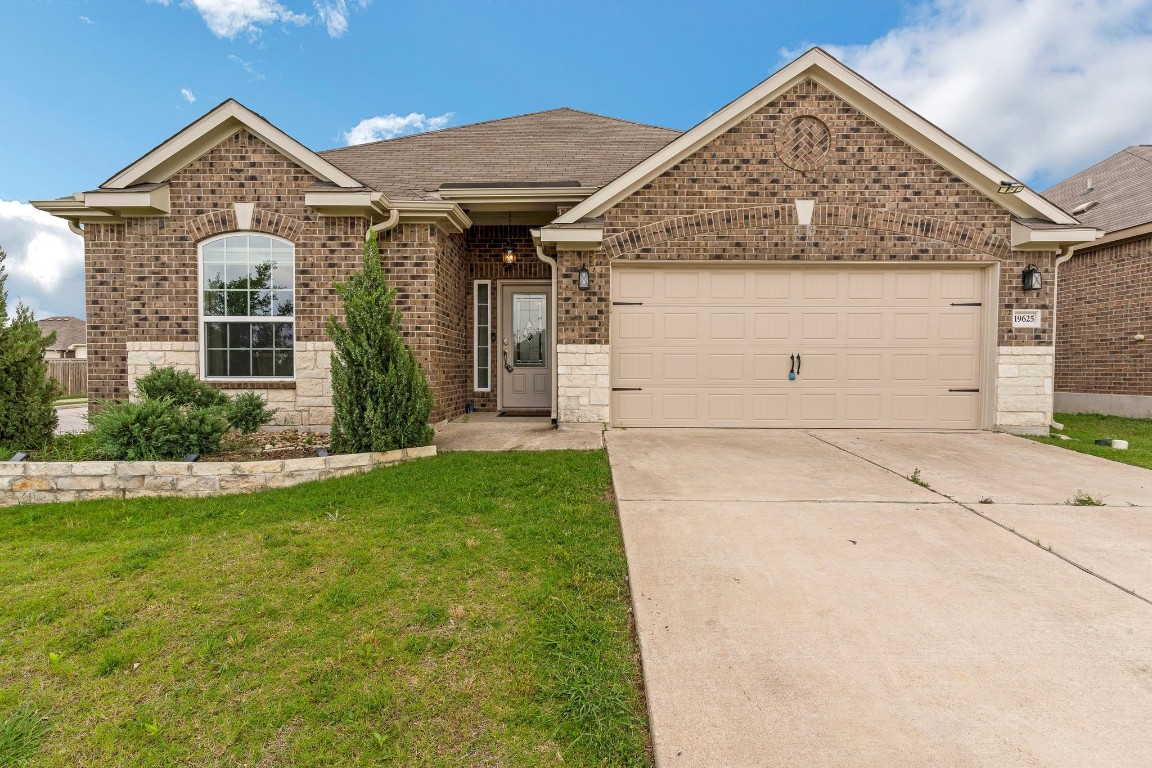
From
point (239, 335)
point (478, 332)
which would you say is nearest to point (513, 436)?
point (478, 332)

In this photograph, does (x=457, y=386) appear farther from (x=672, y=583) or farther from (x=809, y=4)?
(x=809, y=4)

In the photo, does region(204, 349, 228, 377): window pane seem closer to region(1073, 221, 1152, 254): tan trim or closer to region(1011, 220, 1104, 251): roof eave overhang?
region(1011, 220, 1104, 251): roof eave overhang

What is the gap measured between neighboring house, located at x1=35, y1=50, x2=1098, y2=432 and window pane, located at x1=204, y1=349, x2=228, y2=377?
1.0 inches

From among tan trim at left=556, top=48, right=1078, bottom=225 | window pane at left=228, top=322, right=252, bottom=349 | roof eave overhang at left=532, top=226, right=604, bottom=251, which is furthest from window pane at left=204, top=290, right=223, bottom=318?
tan trim at left=556, top=48, right=1078, bottom=225

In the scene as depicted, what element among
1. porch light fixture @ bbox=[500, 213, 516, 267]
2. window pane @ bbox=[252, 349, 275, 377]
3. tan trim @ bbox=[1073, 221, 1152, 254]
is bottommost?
window pane @ bbox=[252, 349, 275, 377]

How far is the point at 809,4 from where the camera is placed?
1466 cm

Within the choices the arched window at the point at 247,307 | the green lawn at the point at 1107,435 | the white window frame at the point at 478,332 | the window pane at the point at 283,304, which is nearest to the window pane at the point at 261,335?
the arched window at the point at 247,307

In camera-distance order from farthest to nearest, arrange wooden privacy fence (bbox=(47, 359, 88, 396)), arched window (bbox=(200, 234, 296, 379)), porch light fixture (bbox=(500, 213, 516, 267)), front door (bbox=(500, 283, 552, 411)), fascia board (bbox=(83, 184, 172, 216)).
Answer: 1. wooden privacy fence (bbox=(47, 359, 88, 396))
2. front door (bbox=(500, 283, 552, 411))
3. porch light fixture (bbox=(500, 213, 516, 267))
4. arched window (bbox=(200, 234, 296, 379))
5. fascia board (bbox=(83, 184, 172, 216))

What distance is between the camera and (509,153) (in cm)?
1002

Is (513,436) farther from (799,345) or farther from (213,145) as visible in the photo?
(213,145)

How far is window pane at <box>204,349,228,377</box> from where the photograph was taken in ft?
24.4

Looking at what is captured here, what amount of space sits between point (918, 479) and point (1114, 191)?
470 inches

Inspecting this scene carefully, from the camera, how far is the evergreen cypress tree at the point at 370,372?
541 cm

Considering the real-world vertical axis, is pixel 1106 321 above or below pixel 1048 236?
below
